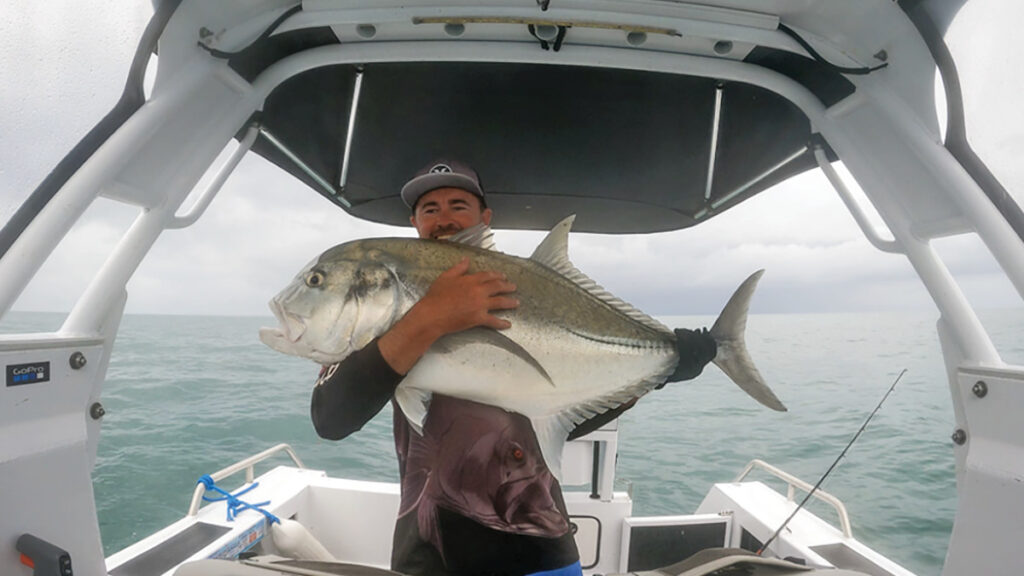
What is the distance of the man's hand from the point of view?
1421 millimetres

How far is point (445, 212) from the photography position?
6.56 ft

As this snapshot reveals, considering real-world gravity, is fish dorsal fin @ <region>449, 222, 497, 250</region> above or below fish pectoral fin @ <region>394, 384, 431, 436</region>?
above

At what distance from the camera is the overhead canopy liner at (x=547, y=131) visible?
9.62 ft

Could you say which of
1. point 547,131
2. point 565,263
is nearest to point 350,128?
point 547,131

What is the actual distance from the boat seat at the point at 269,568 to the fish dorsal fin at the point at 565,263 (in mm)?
1018

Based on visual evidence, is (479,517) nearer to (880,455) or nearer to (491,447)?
(491,447)

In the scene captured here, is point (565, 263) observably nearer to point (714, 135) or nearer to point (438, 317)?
point (438, 317)

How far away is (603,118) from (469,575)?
2499 millimetres

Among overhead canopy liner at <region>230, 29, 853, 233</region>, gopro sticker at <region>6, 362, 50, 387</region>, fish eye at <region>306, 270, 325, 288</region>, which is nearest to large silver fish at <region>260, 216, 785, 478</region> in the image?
fish eye at <region>306, 270, 325, 288</region>

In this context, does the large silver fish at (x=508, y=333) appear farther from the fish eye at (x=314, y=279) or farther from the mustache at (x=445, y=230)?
the mustache at (x=445, y=230)

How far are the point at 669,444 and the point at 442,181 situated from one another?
1316 cm

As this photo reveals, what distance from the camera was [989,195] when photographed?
195 cm

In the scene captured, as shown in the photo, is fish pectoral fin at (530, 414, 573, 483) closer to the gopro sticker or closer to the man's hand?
the man's hand

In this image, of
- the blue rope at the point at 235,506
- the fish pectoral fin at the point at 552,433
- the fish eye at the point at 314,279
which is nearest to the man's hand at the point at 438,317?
the fish eye at the point at 314,279
